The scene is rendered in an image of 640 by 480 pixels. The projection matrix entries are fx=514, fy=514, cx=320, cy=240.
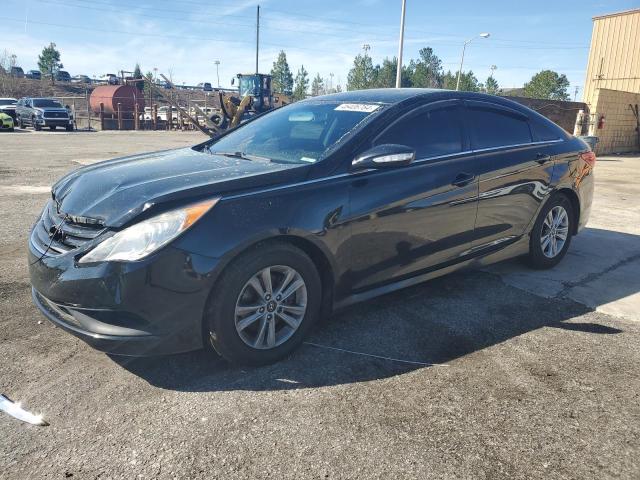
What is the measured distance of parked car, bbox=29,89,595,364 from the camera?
8.79 ft

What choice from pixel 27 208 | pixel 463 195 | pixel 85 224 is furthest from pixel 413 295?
pixel 27 208

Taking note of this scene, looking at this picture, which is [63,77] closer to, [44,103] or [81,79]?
[81,79]

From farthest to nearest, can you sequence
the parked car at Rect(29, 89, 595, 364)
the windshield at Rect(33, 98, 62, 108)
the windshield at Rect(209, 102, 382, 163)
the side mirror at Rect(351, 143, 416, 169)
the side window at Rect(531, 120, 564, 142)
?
the windshield at Rect(33, 98, 62, 108), the side window at Rect(531, 120, 564, 142), the windshield at Rect(209, 102, 382, 163), the side mirror at Rect(351, 143, 416, 169), the parked car at Rect(29, 89, 595, 364)

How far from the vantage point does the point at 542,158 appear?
15.3 ft

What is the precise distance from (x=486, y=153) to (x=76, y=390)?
11.1ft

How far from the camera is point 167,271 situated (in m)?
2.65

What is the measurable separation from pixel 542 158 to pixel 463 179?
120cm

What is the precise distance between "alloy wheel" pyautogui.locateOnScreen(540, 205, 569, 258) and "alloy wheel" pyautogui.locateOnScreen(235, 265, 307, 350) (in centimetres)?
285

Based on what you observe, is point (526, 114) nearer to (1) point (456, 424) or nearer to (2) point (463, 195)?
(2) point (463, 195)

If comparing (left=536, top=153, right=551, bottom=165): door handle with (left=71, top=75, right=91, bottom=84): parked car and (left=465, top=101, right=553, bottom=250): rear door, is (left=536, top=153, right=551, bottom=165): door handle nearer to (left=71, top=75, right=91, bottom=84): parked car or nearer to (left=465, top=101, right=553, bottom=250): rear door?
(left=465, top=101, right=553, bottom=250): rear door

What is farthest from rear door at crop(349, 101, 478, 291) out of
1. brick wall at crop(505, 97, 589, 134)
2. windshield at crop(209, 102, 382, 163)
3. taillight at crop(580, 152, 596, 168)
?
brick wall at crop(505, 97, 589, 134)

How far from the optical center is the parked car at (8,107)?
33.3 metres

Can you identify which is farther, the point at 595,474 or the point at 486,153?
the point at 486,153

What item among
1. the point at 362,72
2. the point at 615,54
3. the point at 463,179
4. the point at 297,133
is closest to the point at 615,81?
the point at 615,54
